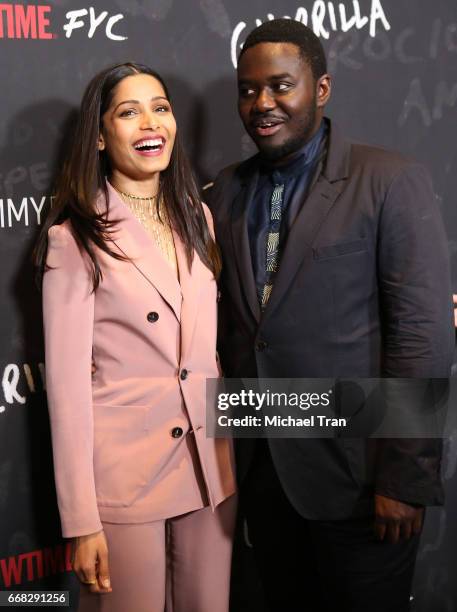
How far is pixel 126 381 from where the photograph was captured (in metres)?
1.73

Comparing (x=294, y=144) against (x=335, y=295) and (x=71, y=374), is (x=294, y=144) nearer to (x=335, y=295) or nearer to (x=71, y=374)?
(x=335, y=295)

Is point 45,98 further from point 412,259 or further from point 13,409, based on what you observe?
point 412,259

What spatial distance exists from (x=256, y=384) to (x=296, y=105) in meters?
0.65

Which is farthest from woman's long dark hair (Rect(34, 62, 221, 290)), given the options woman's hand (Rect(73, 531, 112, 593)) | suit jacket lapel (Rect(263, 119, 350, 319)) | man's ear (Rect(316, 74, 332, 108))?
woman's hand (Rect(73, 531, 112, 593))

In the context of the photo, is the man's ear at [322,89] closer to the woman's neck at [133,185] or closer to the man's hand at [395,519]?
the woman's neck at [133,185]

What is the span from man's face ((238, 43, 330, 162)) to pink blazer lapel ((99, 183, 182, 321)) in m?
0.34

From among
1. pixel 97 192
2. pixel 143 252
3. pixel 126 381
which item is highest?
pixel 97 192

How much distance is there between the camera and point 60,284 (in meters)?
1.67

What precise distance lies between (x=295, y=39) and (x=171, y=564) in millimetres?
1257

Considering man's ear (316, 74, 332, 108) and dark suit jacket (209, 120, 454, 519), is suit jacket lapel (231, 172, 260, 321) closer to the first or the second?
dark suit jacket (209, 120, 454, 519)

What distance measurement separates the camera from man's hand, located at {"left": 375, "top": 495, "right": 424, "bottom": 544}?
1.69 metres

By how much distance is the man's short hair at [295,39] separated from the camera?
175 centimetres

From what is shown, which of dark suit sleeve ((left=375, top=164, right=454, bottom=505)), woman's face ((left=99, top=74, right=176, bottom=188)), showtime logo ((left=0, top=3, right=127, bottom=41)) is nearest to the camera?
dark suit sleeve ((left=375, top=164, right=454, bottom=505))

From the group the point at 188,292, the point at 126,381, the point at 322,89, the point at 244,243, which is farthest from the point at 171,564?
the point at 322,89
